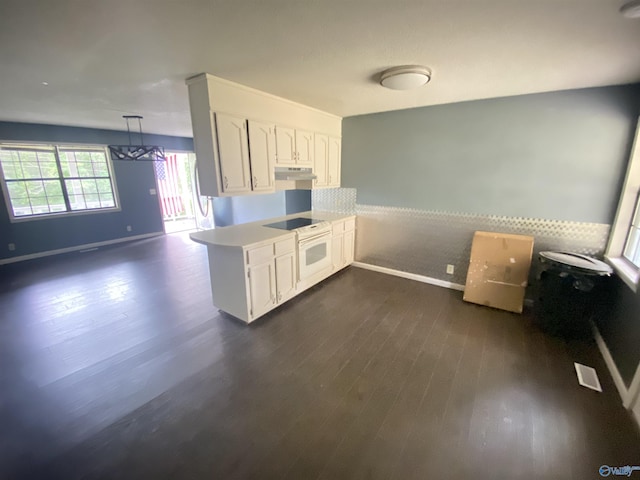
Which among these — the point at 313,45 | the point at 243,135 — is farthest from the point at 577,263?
the point at 243,135

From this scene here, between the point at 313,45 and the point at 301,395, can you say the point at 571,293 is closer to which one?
the point at 301,395

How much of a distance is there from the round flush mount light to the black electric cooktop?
6.09 ft

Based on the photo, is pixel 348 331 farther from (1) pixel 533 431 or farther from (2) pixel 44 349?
(2) pixel 44 349

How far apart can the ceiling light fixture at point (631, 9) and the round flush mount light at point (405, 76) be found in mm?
1099

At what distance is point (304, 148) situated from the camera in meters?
3.55

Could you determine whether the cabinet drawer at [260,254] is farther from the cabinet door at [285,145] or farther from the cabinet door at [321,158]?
the cabinet door at [321,158]

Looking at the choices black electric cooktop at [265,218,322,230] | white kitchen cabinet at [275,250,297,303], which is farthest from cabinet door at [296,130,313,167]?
white kitchen cabinet at [275,250,297,303]

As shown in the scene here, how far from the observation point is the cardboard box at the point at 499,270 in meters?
2.95

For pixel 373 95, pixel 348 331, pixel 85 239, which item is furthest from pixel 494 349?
pixel 85 239

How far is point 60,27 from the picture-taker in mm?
1534

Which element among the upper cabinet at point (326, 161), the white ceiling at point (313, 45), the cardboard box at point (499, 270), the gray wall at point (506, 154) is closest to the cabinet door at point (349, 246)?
the gray wall at point (506, 154)

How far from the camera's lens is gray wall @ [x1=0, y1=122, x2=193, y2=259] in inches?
189

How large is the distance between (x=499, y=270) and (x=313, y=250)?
7.43 ft

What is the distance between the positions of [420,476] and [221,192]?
8.60 feet
